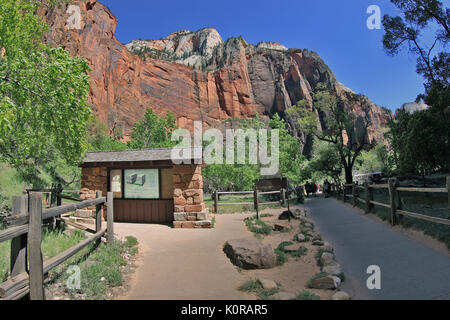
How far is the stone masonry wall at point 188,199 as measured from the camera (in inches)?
363

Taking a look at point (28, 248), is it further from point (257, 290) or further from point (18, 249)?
point (257, 290)

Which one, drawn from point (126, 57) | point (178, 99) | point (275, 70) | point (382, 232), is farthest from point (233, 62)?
point (382, 232)

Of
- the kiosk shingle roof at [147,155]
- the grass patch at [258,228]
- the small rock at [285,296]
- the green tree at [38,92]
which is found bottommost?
the grass patch at [258,228]

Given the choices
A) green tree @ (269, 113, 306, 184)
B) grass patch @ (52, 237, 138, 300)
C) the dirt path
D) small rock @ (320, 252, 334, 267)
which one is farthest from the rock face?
small rock @ (320, 252, 334, 267)

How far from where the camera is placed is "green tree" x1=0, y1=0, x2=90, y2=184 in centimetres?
695

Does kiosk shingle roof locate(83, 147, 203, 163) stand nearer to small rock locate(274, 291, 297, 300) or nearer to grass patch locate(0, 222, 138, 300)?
grass patch locate(0, 222, 138, 300)

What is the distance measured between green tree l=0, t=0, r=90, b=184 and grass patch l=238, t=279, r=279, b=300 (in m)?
6.49

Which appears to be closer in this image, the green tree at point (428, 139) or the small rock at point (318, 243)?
the small rock at point (318, 243)

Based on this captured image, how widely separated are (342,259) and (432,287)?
5.70 ft

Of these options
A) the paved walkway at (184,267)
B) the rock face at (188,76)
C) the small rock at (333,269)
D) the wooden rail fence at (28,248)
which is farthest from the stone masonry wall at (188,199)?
the rock face at (188,76)

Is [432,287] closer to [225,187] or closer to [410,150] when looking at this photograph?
[410,150]

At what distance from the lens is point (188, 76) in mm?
61531

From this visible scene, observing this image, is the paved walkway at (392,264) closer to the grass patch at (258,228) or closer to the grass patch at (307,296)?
the grass patch at (307,296)

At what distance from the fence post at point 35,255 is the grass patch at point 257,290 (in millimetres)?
2647
